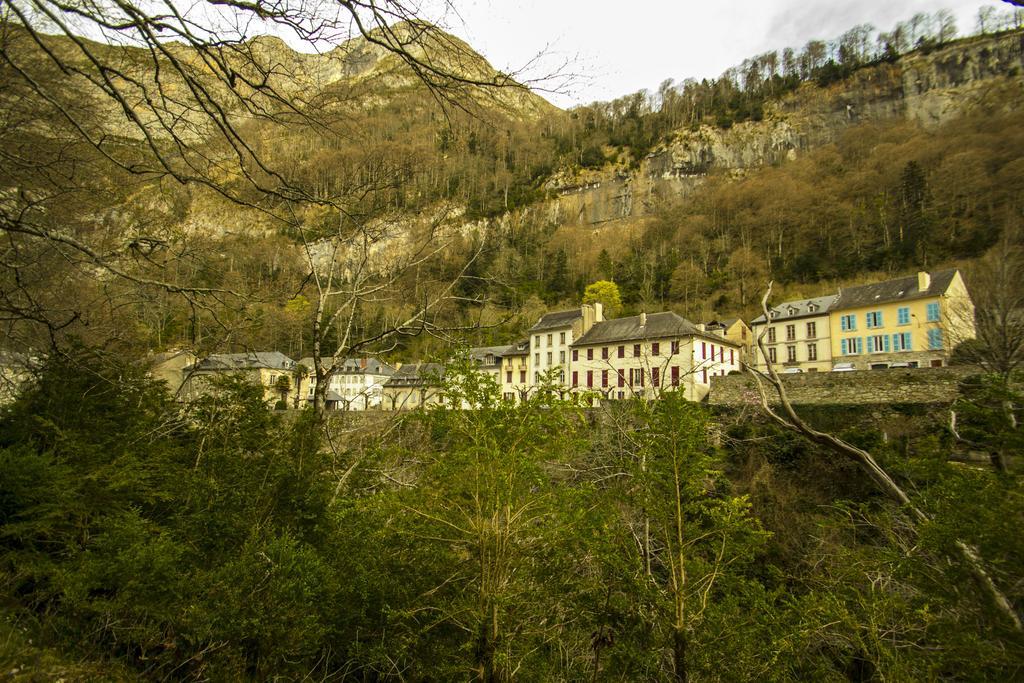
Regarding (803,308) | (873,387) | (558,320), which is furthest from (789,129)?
(873,387)

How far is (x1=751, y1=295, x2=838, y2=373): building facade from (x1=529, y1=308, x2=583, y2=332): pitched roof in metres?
13.0

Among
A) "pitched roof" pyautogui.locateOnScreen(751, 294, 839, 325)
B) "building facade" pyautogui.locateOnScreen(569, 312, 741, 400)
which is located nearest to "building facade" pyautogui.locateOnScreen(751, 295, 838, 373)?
"pitched roof" pyautogui.locateOnScreen(751, 294, 839, 325)

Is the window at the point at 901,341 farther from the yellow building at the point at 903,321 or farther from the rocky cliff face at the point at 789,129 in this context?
the rocky cliff face at the point at 789,129

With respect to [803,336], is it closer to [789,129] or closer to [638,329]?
[638,329]

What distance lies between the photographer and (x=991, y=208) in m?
40.4

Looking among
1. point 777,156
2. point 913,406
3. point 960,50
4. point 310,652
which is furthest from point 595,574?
point 960,50

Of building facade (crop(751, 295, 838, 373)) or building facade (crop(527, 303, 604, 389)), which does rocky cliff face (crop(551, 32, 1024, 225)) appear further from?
building facade (crop(751, 295, 838, 373))

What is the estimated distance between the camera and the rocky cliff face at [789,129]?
2832 inches

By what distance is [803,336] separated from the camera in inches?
1364

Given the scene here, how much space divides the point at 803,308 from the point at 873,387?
18.8m

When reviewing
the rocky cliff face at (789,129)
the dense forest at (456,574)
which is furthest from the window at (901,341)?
the rocky cliff face at (789,129)

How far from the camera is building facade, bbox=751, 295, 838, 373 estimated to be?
33406mm

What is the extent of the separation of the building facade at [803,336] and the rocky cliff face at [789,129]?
148 feet

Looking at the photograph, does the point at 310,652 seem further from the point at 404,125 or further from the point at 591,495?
the point at 404,125
